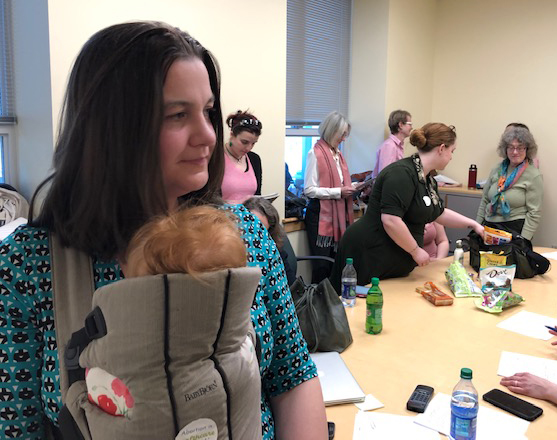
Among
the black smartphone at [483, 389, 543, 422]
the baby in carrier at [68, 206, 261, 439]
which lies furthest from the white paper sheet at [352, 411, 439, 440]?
the baby in carrier at [68, 206, 261, 439]

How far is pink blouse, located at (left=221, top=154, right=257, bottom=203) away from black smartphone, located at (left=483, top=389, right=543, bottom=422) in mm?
2063

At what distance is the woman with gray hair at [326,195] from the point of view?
4.26 meters

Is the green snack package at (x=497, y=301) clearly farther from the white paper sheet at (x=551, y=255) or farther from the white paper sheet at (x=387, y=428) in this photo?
the white paper sheet at (x=551, y=255)

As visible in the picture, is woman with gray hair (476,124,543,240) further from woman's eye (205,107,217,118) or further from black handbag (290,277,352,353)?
woman's eye (205,107,217,118)

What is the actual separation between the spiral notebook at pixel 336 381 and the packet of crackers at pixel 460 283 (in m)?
0.97

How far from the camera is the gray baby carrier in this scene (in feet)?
2.14

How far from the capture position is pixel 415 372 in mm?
1688

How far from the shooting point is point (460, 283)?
8.21 feet

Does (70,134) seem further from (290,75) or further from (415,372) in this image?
(290,75)

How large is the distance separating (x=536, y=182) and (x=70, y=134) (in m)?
4.50

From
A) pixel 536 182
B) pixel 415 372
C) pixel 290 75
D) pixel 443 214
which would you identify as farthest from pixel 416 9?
pixel 415 372

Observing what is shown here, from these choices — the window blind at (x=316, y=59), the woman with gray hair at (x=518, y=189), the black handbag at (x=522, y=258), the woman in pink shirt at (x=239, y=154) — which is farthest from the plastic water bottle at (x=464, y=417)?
the window blind at (x=316, y=59)

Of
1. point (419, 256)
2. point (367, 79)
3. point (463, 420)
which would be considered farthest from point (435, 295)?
point (367, 79)

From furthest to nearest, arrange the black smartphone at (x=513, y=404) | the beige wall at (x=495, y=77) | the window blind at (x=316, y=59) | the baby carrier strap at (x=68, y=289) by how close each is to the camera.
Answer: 1. the beige wall at (x=495, y=77)
2. the window blind at (x=316, y=59)
3. the black smartphone at (x=513, y=404)
4. the baby carrier strap at (x=68, y=289)
